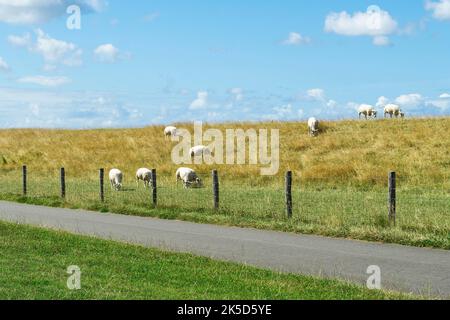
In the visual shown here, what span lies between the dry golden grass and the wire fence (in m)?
1.75

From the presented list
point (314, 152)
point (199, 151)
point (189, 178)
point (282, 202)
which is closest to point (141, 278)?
point (282, 202)

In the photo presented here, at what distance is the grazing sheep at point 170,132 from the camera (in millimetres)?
51844

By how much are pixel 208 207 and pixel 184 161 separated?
21385mm

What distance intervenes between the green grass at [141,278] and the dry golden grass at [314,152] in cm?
1909

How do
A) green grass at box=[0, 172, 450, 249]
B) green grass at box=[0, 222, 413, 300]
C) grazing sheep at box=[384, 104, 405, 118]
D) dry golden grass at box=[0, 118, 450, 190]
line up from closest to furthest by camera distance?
green grass at box=[0, 222, 413, 300] < green grass at box=[0, 172, 450, 249] < dry golden grass at box=[0, 118, 450, 190] < grazing sheep at box=[384, 104, 405, 118]

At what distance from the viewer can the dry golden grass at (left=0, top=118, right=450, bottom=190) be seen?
3228cm

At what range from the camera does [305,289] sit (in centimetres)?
920

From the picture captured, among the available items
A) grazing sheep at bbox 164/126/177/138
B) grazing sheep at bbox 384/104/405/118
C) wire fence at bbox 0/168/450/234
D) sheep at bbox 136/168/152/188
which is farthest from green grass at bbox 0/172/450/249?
grazing sheep at bbox 384/104/405/118

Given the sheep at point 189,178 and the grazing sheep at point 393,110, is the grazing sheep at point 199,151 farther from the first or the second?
the grazing sheep at point 393,110

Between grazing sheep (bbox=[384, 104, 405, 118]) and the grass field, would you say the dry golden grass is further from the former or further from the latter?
grazing sheep (bbox=[384, 104, 405, 118])

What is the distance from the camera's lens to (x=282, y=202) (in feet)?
73.6

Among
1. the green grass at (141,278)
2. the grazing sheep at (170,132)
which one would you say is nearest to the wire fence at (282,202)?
the green grass at (141,278)

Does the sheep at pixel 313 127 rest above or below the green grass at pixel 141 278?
above
